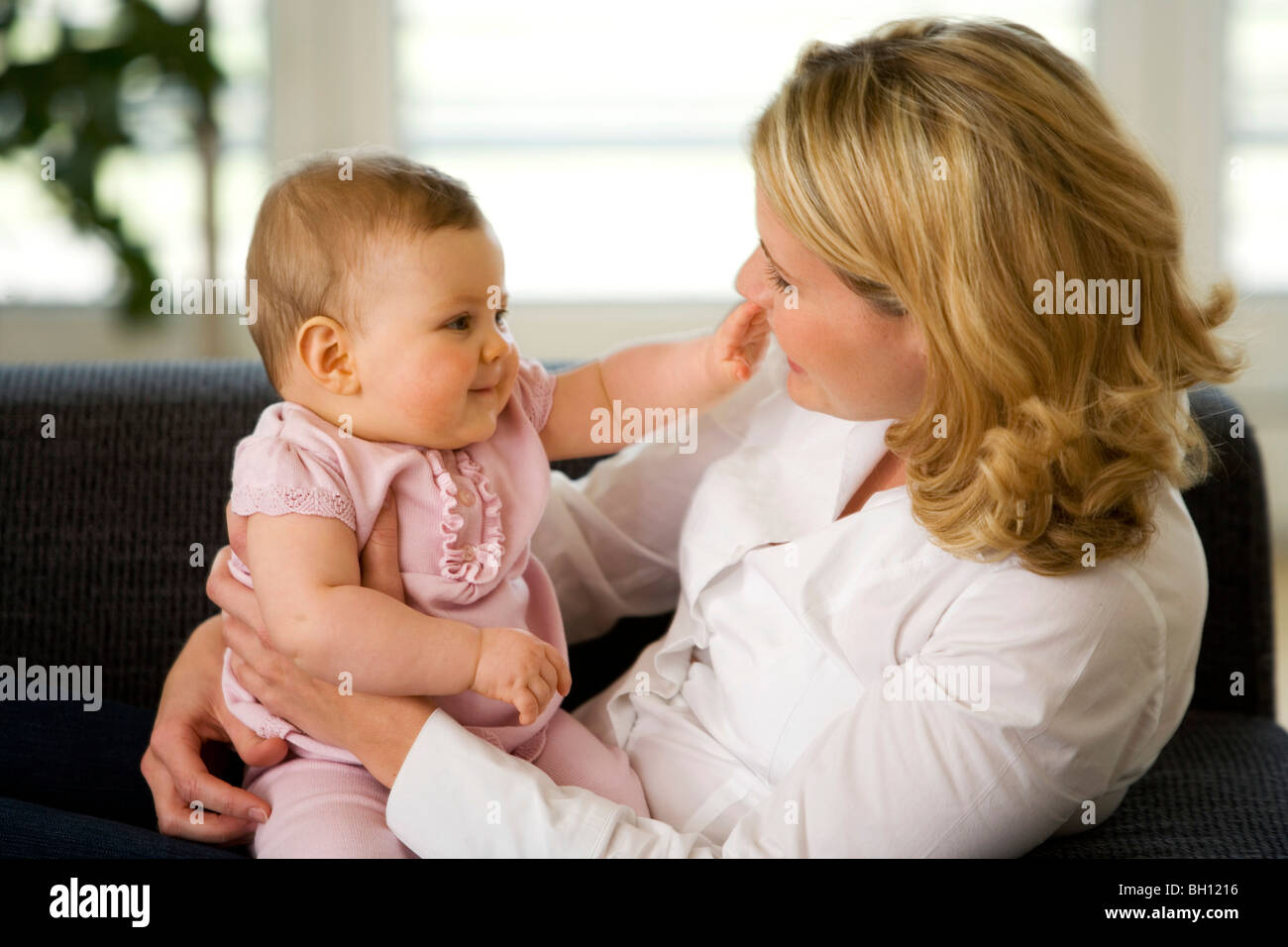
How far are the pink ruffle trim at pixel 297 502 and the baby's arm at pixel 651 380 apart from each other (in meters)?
0.32

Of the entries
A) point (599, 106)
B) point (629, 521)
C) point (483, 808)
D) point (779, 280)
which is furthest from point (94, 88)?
point (483, 808)

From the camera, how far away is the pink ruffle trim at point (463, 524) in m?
1.13

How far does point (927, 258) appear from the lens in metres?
1.03

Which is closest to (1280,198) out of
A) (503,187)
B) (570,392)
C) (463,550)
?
(503,187)

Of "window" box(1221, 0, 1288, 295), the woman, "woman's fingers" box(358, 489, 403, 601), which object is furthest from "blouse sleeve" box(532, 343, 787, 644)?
"window" box(1221, 0, 1288, 295)

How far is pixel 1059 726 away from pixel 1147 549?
0.58 feet

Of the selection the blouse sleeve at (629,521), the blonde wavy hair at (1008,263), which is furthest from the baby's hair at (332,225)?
the blouse sleeve at (629,521)

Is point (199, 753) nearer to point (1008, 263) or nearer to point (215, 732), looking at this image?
point (215, 732)

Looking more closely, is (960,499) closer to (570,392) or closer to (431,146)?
(570,392)

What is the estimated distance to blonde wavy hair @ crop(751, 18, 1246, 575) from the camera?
1.00 metres

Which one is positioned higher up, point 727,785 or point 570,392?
point 570,392

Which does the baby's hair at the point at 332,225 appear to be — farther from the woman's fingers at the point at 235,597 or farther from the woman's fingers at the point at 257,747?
the woman's fingers at the point at 257,747

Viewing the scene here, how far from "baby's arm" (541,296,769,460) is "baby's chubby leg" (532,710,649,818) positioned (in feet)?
1.01
